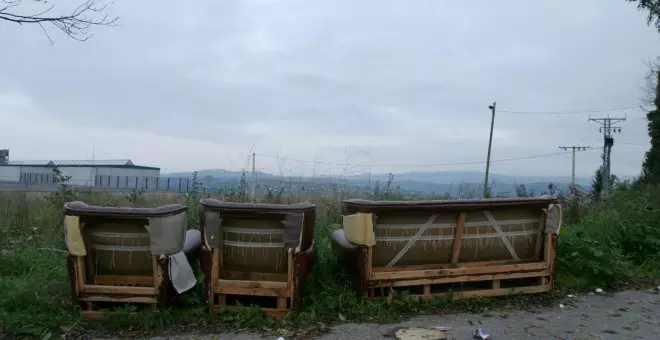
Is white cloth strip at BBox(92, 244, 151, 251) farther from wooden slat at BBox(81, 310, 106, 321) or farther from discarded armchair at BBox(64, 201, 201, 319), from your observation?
wooden slat at BBox(81, 310, 106, 321)

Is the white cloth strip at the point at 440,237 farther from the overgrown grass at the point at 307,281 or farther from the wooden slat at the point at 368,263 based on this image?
the overgrown grass at the point at 307,281

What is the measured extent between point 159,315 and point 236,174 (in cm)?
660

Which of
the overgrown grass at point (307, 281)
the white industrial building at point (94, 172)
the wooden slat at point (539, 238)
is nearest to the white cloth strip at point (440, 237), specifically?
the wooden slat at point (539, 238)

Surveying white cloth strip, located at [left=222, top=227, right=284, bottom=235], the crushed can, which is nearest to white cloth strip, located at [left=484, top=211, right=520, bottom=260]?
the crushed can

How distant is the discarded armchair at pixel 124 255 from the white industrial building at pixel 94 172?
105 feet

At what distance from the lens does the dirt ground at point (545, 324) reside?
3.97 m

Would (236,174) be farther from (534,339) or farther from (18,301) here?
(534,339)

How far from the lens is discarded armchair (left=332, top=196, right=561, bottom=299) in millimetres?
4562

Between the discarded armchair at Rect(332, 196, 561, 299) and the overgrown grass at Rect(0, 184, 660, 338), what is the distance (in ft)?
0.65

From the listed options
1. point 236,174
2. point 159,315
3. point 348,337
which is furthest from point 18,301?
point 236,174

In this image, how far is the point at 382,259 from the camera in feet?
15.5

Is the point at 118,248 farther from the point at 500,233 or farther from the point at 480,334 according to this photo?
the point at 500,233

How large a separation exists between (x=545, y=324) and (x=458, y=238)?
1.11 metres

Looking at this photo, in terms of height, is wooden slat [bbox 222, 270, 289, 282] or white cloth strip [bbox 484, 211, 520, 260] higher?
white cloth strip [bbox 484, 211, 520, 260]
